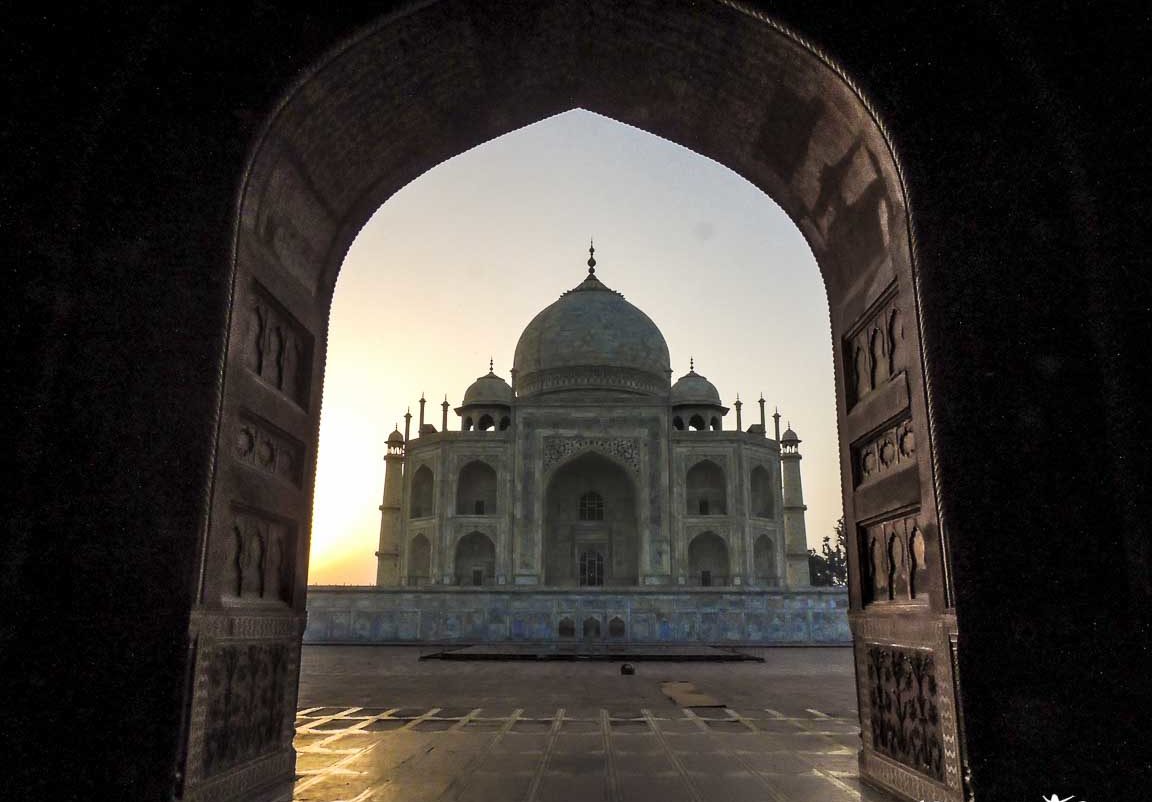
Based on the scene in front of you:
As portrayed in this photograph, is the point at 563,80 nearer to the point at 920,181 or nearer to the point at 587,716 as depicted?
the point at 920,181

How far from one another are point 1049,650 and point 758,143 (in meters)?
2.71

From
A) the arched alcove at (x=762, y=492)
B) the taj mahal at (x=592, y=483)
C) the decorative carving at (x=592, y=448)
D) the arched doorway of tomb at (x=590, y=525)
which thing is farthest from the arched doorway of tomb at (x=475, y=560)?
the arched alcove at (x=762, y=492)

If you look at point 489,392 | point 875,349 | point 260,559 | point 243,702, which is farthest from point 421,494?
point 875,349

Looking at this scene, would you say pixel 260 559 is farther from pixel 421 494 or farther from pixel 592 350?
pixel 592 350

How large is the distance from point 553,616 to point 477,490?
10.8 m

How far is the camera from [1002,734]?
2576mm

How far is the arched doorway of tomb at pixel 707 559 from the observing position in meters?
26.6

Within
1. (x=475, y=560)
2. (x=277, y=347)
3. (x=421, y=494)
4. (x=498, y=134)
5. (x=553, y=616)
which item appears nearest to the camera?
(x=277, y=347)

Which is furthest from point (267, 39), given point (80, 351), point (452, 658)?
point (452, 658)

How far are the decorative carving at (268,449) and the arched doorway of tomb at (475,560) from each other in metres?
23.0

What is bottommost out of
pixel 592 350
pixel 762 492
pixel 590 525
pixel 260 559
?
pixel 260 559

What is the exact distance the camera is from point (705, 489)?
2759 cm

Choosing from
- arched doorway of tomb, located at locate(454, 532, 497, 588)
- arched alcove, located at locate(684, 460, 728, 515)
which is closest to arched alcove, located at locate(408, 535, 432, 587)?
arched doorway of tomb, located at locate(454, 532, 497, 588)

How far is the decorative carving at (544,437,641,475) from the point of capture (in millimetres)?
25469
